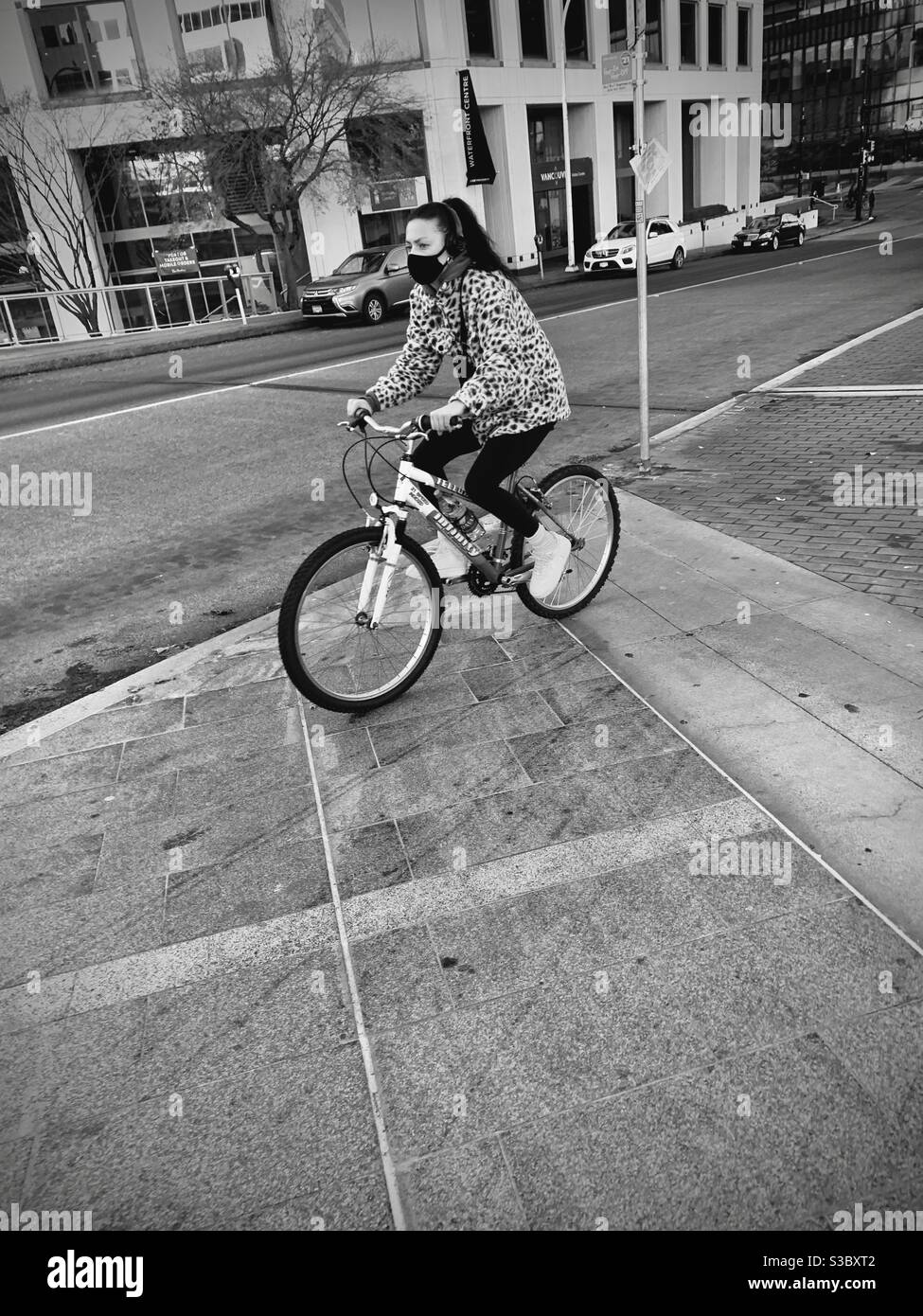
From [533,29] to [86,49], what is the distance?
17.9m

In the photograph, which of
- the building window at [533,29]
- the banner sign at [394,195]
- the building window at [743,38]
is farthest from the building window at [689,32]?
the banner sign at [394,195]

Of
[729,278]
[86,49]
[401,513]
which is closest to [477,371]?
[401,513]

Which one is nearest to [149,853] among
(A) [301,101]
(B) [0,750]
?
(B) [0,750]

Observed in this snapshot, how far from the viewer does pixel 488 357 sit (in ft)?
12.1

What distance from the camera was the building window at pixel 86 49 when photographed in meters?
30.2

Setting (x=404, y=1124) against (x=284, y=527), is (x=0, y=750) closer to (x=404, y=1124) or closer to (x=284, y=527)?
(x=404, y=1124)

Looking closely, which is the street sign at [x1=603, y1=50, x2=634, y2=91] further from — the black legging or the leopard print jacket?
the black legging

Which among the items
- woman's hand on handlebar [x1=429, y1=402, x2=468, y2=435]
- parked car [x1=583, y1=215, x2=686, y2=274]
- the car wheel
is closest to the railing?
the car wheel

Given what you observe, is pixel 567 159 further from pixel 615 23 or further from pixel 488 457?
pixel 488 457

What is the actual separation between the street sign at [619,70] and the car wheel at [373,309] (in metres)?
16.4

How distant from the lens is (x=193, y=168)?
27281 mm

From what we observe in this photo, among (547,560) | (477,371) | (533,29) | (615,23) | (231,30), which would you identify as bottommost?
(547,560)

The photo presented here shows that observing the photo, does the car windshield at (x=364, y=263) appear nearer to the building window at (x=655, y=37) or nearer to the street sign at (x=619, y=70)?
the street sign at (x=619, y=70)
